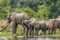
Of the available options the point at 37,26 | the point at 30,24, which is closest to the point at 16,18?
the point at 30,24

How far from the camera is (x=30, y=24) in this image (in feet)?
133

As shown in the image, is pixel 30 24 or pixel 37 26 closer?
pixel 30 24

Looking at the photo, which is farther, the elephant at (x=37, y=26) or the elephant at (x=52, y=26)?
the elephant at (x=52, y=26)

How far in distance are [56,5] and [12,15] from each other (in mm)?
13696

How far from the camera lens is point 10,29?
144ft

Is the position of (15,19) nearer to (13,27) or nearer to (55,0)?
(13,27)

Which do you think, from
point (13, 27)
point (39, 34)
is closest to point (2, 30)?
point (13, 27)

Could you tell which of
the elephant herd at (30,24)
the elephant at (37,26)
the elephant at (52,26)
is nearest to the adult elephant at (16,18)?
the elephant herd at (30,24)

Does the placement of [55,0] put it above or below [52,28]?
above

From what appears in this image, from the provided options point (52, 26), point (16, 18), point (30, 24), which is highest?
point (16, 18)

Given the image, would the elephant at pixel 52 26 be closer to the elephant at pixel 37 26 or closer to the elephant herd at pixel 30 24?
the elephant herd at pixel 30 24

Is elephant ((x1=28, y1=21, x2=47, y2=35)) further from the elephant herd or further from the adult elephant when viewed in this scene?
the adult elephant

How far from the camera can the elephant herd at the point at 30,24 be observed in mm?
40406

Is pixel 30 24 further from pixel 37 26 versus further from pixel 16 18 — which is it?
pixel 16 18
